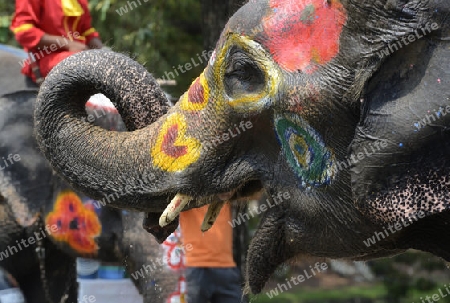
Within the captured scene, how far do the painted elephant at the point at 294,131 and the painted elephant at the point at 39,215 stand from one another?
1.53 meters

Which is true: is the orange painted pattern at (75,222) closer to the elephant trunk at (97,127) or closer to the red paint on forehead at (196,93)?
the elephant trunk at (97,127)

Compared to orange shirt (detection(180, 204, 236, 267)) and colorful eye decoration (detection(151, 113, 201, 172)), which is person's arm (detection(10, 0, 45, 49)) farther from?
colorful eye decoration (detection(151, 113, 201, 172))

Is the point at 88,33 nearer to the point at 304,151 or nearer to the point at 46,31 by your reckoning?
the point at 46,31

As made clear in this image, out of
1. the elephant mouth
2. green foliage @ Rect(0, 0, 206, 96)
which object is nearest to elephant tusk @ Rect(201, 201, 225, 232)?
the elephant mouth

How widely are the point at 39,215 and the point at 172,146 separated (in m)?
2.05

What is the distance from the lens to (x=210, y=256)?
397 centimetres

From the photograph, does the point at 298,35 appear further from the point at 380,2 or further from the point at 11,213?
the point at 11,213

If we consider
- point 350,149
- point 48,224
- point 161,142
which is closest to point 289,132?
point 350,149

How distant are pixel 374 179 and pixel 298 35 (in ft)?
1.24

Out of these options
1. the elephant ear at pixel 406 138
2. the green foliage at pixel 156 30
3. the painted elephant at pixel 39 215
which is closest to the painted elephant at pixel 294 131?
the elephant ear at pixel 406 138

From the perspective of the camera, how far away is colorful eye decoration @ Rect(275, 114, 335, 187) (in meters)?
2.01

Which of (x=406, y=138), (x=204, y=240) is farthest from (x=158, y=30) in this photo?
(x=406, y=138)

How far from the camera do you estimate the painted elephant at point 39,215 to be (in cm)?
398

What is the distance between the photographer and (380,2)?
1.87 metres
